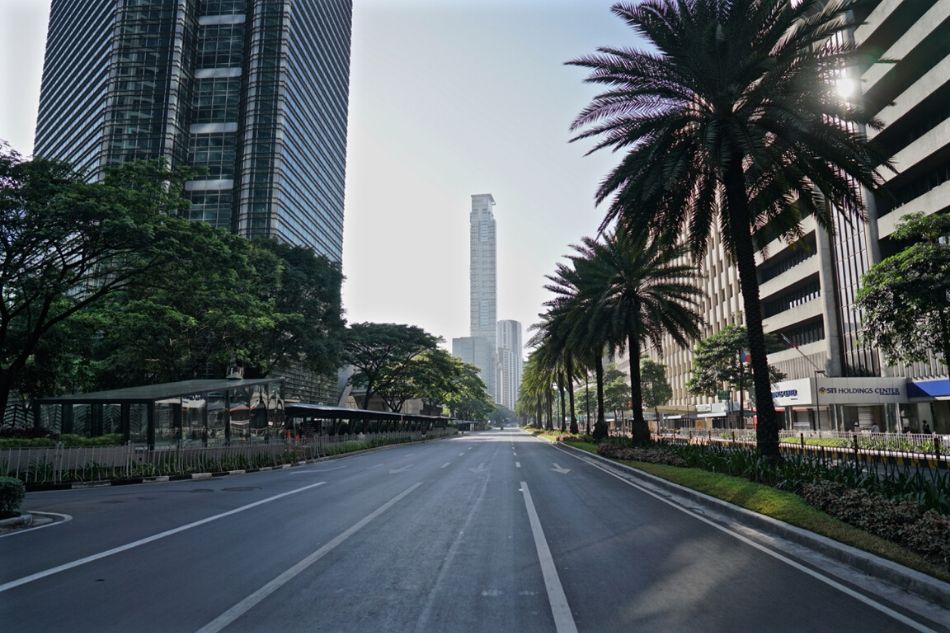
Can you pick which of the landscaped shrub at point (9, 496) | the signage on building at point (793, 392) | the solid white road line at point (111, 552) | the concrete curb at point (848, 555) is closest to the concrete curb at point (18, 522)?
the landscaped shrub at point (9, 496)

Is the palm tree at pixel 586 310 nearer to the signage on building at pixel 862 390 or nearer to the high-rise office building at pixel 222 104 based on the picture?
the signage on building at pixel 862 390

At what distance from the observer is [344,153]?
11094 cm

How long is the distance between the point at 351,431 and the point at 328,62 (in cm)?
7838

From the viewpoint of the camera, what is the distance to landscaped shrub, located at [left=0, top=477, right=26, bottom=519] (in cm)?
1052

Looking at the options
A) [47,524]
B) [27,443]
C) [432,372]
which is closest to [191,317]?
[27,443]

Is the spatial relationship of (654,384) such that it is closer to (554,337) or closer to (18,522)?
(554,337)

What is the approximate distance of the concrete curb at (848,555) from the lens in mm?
5901

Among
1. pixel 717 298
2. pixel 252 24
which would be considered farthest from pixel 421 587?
pixel 252 24

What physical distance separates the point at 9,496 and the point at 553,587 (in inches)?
399

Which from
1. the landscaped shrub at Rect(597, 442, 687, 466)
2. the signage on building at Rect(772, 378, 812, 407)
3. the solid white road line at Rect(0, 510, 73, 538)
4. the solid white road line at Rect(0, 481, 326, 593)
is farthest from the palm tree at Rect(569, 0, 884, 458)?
the signage on building at Rect(772, 378, 812, 407)

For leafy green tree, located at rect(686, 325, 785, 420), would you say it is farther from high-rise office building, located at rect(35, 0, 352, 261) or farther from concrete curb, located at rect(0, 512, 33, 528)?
high-rise office building, located at rect(35, 0, 352, 261)

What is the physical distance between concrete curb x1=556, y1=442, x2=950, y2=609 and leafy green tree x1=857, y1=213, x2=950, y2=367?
45.6 ft

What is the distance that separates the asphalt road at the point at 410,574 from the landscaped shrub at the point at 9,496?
1076mm

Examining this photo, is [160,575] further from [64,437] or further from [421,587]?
[64,437]
